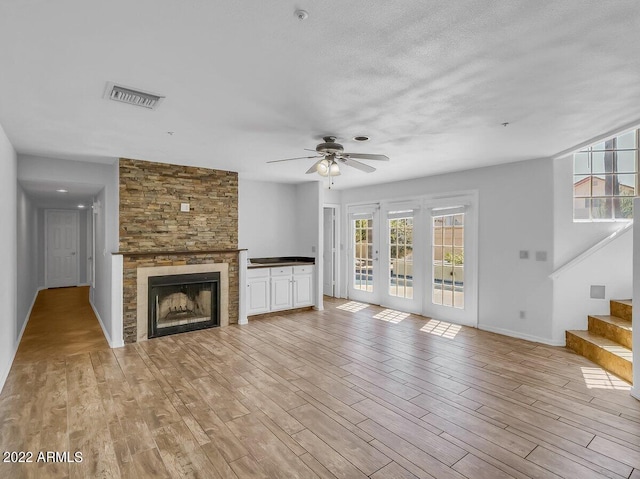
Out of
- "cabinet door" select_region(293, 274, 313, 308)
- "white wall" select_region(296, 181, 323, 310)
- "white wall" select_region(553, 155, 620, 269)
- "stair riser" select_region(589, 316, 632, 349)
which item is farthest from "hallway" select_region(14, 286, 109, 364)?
"stair riser" select_region(589, 316, 632, 349)

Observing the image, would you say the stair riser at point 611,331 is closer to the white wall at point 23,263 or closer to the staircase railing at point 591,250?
the staircase railing at point 591,250

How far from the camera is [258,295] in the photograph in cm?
606

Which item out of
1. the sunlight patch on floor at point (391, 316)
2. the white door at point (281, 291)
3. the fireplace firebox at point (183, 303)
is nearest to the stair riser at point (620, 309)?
the sunlight patch on floor at point (391, 316)

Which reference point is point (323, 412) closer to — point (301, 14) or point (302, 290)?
point (301, 14)

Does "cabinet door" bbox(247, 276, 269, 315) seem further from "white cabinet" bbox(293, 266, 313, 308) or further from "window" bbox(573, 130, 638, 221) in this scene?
"window" bbox(573, 130, 638, 221)

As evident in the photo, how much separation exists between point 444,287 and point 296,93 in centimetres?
442

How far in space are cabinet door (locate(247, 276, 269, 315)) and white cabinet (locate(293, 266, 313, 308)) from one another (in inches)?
23.4

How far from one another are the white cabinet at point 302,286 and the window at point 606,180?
170 inches

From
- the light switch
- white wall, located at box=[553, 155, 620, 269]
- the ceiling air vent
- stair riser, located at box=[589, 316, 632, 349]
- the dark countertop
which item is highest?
the ceiling air vent

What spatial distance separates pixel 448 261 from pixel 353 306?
85.3 inches

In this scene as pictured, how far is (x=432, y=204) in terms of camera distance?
5973 mm

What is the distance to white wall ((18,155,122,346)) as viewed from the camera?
4684 mm

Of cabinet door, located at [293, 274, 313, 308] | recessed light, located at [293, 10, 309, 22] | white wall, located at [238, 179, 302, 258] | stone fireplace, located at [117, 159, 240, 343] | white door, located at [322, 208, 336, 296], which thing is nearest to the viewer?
recessed light, located at [293, 10, 309, 22]

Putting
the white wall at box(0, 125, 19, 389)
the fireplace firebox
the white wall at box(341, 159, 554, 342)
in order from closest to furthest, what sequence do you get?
the white wall at box(0, 125, 19, 389)
the white wall at box(341, 159, 554, 342)
the fireplace firebox
